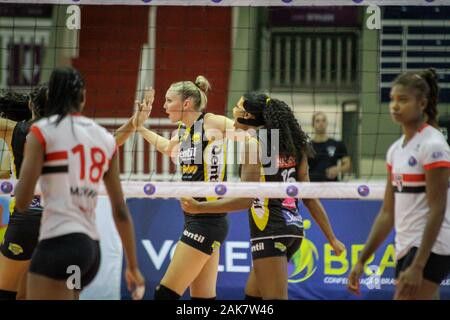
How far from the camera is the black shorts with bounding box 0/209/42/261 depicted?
604cm

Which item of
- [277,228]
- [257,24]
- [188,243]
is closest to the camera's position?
[277,228]

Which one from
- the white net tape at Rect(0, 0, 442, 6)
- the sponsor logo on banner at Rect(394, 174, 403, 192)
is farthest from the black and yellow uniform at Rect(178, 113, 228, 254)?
the sponsor logo on banner at Rect(394, 174, 403, 192)

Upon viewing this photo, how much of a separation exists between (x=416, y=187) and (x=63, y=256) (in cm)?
204

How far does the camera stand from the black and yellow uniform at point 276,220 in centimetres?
578

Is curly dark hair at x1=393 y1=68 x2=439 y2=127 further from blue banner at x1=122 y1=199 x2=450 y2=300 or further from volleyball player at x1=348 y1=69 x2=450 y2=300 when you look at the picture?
blue banner at x1=122 y1=199 x2=450 y2=300

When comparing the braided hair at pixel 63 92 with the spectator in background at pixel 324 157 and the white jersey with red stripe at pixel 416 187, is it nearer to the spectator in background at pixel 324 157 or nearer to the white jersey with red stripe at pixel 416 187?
the white jersey with red stripe at pixel 416 187

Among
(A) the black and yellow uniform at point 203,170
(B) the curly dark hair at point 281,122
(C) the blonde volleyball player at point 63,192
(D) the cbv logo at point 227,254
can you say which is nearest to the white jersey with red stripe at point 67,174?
(C) the blonde volleyball player at point 63,192

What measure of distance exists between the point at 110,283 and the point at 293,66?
574 centimetres

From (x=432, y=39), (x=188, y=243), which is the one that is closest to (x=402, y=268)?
(x=188, y=243)

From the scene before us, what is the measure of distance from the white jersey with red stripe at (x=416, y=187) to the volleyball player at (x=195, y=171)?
209 centimetres

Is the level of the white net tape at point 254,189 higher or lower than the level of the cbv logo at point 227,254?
higher

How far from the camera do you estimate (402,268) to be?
4.59 metres

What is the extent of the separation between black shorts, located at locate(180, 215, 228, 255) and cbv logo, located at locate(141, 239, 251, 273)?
82.8 inches
